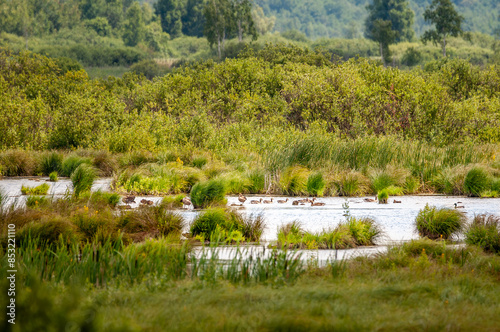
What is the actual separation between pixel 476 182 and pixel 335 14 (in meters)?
140

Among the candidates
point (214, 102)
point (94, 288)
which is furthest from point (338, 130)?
point (94, 288)

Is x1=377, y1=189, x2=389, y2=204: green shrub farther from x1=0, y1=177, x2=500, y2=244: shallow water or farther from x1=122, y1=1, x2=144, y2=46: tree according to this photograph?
x1=122, y1=1, x2=144, y2=46: tree

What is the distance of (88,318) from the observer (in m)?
2.66

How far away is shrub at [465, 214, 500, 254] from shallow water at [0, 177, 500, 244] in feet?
1.36

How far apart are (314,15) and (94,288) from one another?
14370 cm

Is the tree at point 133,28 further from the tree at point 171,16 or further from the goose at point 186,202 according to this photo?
the goose at point 186,202

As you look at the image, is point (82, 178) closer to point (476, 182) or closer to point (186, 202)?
point (186, 202)

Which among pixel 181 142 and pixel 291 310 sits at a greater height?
pixel 291 310

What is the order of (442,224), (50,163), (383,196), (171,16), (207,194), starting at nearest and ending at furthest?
(442,224)
(207,194)
(383,196)
(50,163)
(171,16)

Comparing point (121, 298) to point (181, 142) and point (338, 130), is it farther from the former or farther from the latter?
point (338, 130)

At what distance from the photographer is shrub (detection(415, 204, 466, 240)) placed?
6836 mm

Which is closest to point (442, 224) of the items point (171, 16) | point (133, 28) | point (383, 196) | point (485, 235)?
point (485, 235)

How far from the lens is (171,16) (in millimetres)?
83750

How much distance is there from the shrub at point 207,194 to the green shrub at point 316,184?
2196 millimetres
